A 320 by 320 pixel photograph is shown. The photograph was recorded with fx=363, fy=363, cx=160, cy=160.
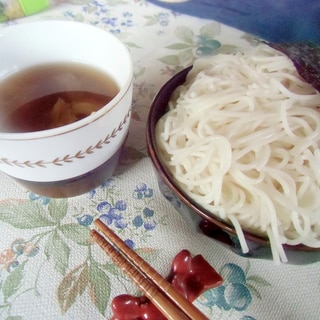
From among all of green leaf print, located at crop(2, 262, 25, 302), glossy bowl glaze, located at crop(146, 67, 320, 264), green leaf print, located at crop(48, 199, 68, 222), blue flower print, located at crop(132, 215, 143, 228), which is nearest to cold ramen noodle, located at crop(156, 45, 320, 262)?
A: glossy bowl glaze, located at crop(146, 67, 320, 264)

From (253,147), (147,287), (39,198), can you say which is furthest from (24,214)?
(253,147)

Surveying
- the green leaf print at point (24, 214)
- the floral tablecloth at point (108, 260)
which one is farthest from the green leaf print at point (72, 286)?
the green leaf print at point (24, 214)

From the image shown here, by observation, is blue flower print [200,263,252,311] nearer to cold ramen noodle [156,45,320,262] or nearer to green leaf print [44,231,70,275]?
cold ramen noodle [156,45,320,262]

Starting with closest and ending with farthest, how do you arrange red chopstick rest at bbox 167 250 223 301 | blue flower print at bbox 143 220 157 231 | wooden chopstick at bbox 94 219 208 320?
wooden chopstick at bbox 94 219 208 320
red chopstick rest at bbox 167 250 223 301
blue flower print at bbox 143 220 157 231

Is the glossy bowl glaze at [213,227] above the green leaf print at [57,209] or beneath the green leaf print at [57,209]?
above

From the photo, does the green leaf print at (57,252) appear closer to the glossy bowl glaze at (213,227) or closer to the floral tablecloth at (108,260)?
the floral tablecloth at (108,260)

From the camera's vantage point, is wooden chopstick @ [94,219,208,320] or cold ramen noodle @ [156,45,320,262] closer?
wooden chopstick @ [94,219,208,320]

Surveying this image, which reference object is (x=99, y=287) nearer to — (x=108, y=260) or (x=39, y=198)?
(x=108, y=260)
